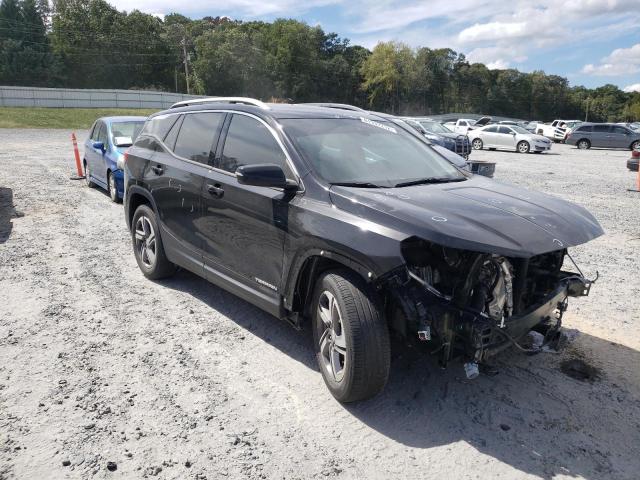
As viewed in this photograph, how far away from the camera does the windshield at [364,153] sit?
3833 millimetres

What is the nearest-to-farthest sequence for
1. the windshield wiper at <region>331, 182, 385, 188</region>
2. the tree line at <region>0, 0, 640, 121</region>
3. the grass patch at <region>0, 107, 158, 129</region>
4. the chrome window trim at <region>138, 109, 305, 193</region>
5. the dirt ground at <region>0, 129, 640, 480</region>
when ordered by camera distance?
the dirt ground at <region>0, 129, 640, 480</region>, the windshield wiper at <region>331, 182, 385, 188</region>, the chrome window trim at <region>138, 109, 305, 193</region>, the grass patch at <region>0, 107, 158, 129</region>, the tree line at <region>0, 0, 640, 121</region>

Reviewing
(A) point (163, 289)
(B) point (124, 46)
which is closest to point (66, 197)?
(A) point (163, 289)

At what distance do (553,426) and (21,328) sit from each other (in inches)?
167

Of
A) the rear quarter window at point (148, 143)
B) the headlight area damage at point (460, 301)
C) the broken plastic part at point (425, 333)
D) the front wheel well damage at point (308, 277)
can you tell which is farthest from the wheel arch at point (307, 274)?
the rear quarter window at point (148, 143)

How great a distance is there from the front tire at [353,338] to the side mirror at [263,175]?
0.73m

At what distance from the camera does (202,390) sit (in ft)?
11.8

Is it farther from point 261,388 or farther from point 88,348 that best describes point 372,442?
point 88,348

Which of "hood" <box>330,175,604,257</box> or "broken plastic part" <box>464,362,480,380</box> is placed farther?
"broken plastic part" <box>464,362,480,380</box>

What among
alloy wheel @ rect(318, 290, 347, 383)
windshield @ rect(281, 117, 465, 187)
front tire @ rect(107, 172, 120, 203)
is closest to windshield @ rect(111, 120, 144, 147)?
front tire @ rect(107, 172, 120, 203)

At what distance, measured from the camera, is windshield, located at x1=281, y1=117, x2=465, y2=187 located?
3833mm

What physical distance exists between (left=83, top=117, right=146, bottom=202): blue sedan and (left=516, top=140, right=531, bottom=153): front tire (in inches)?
855

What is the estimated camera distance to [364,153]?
4.14m

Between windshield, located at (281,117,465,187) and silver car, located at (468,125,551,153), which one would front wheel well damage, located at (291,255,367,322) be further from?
silver car, located at (468,125,551,153)

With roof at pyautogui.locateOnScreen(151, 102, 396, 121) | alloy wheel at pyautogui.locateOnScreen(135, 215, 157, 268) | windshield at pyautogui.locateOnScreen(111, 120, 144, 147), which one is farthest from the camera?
windshield at pyautogui.locateOnScreen(111, 120, 144, 147)
